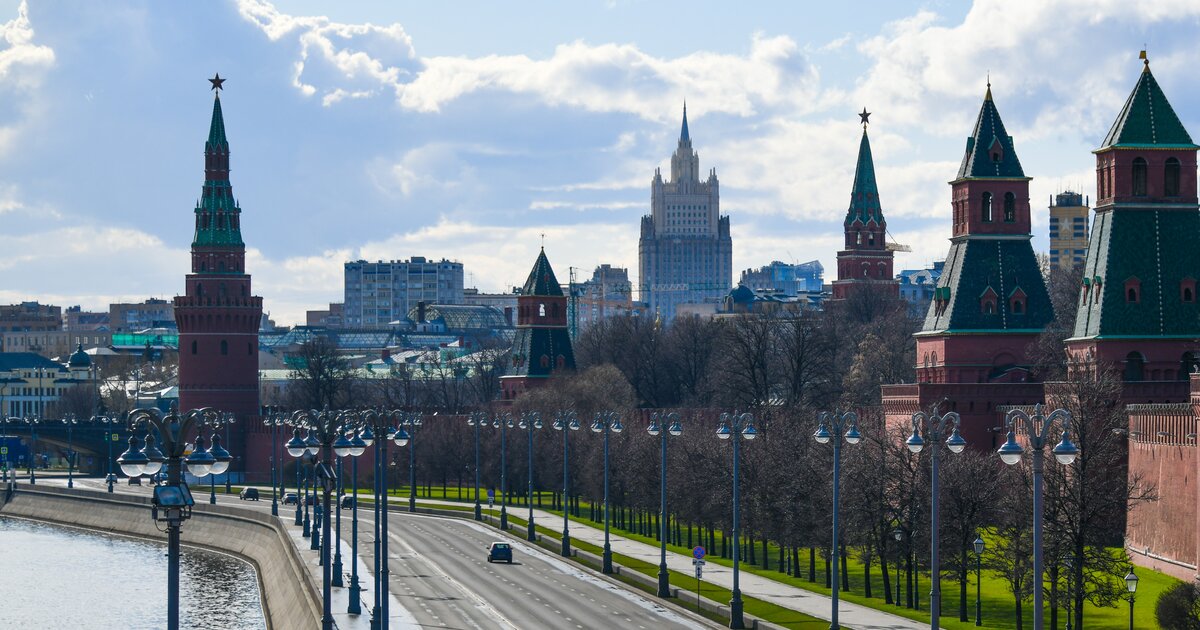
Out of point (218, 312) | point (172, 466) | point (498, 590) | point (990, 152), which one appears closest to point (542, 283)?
point (218, 312)

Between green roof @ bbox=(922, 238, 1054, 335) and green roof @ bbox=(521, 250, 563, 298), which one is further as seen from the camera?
green roof @ bbox=(521, 250, 563, 298)

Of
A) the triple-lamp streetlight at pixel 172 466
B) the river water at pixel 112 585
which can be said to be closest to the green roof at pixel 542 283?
the river water at pixel 112 585

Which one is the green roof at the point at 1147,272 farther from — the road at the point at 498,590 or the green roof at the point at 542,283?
the green roof at the point at 542,283

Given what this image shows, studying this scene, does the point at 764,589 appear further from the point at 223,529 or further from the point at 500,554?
the point at 223,529

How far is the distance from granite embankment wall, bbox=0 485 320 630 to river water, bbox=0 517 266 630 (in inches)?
43.6

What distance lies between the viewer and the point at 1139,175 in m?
94.1

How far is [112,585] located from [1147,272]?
53024 mm

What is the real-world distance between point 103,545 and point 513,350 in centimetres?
4392

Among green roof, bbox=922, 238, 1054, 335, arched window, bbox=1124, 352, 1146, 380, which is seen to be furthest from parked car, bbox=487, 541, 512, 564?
green roof, bbox=922, 238, 1054, 335

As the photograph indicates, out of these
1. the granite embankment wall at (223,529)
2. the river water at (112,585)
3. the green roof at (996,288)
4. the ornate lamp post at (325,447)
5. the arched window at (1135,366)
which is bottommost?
the river water at (112,585)

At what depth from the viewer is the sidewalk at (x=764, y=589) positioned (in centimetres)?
6712

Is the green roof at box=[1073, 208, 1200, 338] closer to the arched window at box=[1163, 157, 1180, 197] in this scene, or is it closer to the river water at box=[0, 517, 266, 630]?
the arched window at box=[1163, 157, 1180, 197]

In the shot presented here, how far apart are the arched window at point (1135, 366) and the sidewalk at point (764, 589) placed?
19.7 meters

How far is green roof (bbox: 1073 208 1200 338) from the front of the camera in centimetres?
9306
